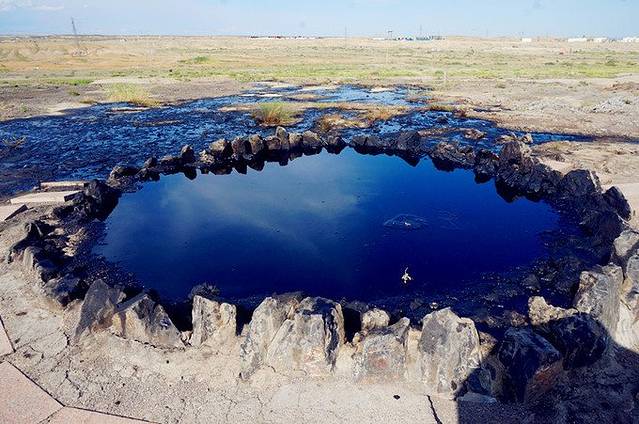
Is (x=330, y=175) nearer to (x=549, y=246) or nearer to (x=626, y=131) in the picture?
(x=549, y=246)

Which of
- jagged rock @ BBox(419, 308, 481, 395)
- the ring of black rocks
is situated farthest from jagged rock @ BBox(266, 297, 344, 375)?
jagged rock @ BBox(419, 308, 481, 395)

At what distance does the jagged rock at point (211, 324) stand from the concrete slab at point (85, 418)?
1393 millimetres

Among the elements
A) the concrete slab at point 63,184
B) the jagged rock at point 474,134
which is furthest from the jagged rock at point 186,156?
the jagged rock at point 474,134

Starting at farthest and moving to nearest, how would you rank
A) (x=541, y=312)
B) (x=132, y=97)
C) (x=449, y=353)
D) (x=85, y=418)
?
(x=132, y=97)
(x=541, y=312)
(x=449, y=353)
(x=85, y=418)

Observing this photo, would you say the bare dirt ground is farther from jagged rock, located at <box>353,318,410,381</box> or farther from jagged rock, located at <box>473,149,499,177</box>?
jagged rock, located at <box>473,149,499,177</box>

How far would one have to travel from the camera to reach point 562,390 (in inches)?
225

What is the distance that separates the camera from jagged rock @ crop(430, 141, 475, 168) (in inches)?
666

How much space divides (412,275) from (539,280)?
2532 millimetres

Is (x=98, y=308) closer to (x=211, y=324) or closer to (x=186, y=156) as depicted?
(x=211, y=324)

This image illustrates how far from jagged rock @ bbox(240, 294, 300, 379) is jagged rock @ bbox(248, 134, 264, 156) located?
41.2 ft

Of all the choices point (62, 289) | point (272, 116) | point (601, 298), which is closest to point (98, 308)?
point (62, 289)

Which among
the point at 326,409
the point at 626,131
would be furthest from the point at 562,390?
the point at 626,131

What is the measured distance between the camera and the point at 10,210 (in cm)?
1195

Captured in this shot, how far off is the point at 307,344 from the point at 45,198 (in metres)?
10.8
